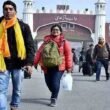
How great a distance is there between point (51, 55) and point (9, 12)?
274cm

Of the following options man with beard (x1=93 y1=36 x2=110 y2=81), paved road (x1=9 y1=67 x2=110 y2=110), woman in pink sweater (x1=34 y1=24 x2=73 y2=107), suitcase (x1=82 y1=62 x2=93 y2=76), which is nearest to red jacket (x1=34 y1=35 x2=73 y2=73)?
woman in pink sweater (x1=34 y1=24 x2=73 y2=107)

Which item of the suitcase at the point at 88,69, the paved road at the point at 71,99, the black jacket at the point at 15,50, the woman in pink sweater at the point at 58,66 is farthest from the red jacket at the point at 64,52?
the suitcase at the point at 88,69

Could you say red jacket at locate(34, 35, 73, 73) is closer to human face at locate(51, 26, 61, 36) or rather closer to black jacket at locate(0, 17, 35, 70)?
human face at locate(51, 26, 61, 36)

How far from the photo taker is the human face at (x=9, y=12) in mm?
6669

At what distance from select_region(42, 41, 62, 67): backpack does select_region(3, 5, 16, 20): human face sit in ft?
8.58

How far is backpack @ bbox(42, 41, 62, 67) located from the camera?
9289mm

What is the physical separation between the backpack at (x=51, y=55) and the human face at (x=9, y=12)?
2616 mm

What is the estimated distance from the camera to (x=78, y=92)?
482 inches

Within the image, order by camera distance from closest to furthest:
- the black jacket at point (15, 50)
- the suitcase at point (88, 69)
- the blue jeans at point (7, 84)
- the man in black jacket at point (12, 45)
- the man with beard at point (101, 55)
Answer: the blue jeans at point (7, 84) → the man in black jacket at point (12, 45) → the black jacket at point (15, 50) → the man with beard at point (101, 55) → the suitcase at point (88, 69)

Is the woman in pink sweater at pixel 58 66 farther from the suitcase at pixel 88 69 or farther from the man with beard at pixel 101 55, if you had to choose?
the suitcase at pixel 88 69

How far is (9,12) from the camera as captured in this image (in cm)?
670

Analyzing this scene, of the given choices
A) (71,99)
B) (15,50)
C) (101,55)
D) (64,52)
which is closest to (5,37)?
(15,50)

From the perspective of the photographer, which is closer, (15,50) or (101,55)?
(15,50)

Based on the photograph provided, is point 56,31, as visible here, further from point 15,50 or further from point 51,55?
point 15,50
